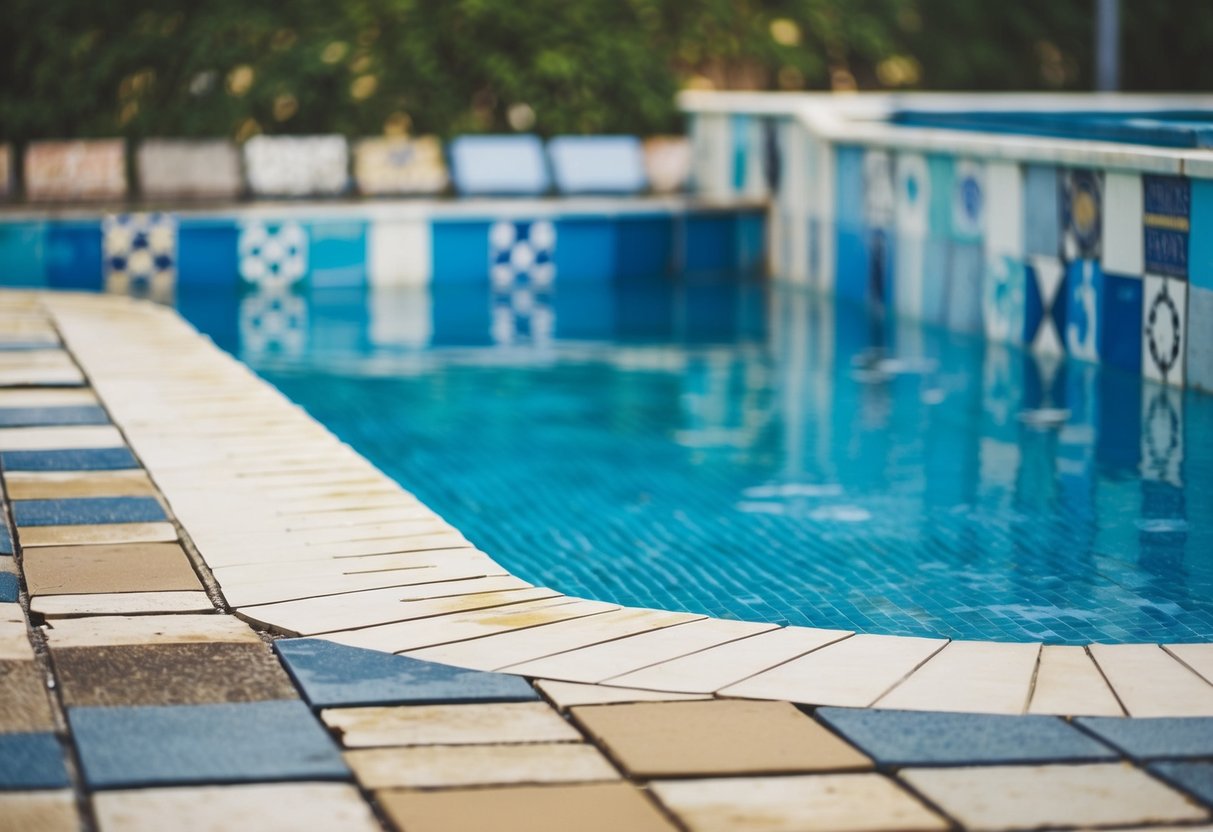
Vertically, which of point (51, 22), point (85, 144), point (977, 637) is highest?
point (51, 22)

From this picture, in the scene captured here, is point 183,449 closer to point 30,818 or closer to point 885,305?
point 30,818

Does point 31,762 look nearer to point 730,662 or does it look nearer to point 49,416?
point 730,662

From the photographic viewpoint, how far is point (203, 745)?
2891mm

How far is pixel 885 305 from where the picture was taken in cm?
1021

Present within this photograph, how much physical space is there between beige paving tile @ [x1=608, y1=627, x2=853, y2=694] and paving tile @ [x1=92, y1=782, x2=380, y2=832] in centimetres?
75

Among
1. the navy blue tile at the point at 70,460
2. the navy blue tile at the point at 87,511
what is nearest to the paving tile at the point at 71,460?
the navy blue tile at the point at 70,460

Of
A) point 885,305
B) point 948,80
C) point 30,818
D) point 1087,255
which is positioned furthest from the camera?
point 948,80

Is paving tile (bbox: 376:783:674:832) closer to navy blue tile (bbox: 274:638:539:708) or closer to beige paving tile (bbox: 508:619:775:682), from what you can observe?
navy blue tile (bbox: 274:638:539:708)

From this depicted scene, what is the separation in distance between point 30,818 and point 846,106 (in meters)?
10.5

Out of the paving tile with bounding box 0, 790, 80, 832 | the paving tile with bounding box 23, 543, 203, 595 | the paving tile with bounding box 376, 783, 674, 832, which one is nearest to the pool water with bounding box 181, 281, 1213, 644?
the paving tile with bounding box 23, 543, 203, 595

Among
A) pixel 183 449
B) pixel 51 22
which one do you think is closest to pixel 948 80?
pixel 51 22

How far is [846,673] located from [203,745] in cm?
118

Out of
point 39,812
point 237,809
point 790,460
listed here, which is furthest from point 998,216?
point 39,812

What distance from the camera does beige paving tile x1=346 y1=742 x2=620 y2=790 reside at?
2789 millimetres
